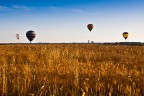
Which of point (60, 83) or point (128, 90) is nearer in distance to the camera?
point (128, 90)


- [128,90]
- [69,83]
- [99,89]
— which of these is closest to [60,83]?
[69,83]

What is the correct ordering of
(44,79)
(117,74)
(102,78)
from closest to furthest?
(44,79)
(102,78)
(117,74)

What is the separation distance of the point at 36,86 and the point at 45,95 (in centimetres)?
88

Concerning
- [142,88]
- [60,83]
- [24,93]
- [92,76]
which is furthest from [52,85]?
[142,88]

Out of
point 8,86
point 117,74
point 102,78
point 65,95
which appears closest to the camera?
point 65,95

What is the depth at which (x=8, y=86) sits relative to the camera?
6.23 m

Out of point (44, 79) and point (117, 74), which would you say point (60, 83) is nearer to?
point (44, 79)

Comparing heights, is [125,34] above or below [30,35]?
above

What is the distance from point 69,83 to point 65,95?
46.9 inches

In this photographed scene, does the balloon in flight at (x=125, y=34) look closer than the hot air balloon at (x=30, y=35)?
No

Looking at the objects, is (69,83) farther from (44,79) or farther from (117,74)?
(117,74)

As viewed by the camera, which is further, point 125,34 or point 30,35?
point 125,34

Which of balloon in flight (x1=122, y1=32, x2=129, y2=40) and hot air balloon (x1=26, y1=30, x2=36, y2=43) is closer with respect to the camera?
hot air balloon (x1=26, y1=30, x2=36, y2=43)

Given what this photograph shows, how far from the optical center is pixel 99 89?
19.7 ft
